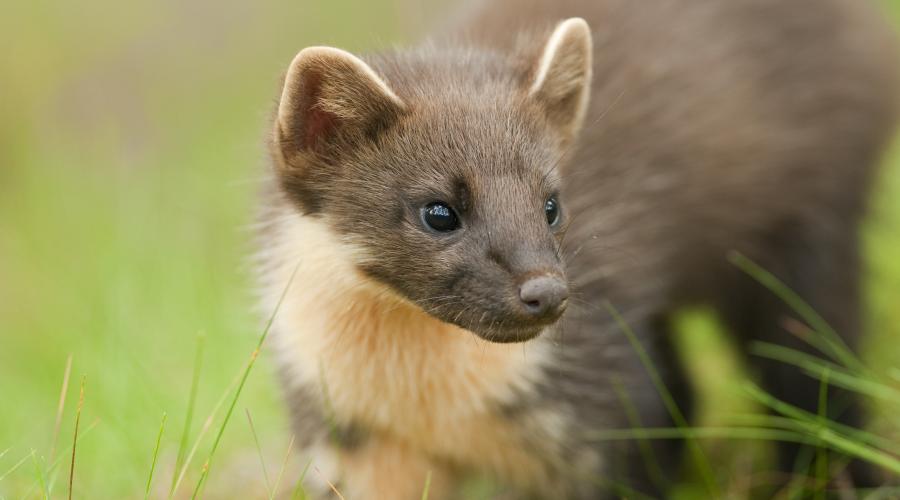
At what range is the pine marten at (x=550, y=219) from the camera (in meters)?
4.15

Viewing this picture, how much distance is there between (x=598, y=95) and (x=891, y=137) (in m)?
1.84

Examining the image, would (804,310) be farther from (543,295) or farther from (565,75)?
(543,295)

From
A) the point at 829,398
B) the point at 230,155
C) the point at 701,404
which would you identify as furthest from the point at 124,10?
the point at 829,398

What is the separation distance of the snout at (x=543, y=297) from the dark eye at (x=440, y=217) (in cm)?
40

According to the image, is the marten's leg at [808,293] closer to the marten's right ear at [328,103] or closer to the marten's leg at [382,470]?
the marten's leg at [382,470]

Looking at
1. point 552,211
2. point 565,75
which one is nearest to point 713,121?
point 565,75

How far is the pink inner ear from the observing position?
14.2ft

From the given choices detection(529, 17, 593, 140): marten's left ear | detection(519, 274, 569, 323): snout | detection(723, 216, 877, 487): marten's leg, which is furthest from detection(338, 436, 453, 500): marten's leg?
detection(723, 216, 877, 487): marten's leg

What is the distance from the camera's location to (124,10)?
53.0 feet

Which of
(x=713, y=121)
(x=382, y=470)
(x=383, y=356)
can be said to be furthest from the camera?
(x=713, y=121)

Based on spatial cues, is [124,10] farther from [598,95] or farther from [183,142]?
[598,95]

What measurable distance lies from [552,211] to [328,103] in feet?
2.88

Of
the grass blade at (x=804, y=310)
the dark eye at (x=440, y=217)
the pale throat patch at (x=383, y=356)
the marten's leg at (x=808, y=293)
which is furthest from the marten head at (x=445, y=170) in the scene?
the marten's leg at (x=808, y=293)

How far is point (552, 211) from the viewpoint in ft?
14.0
